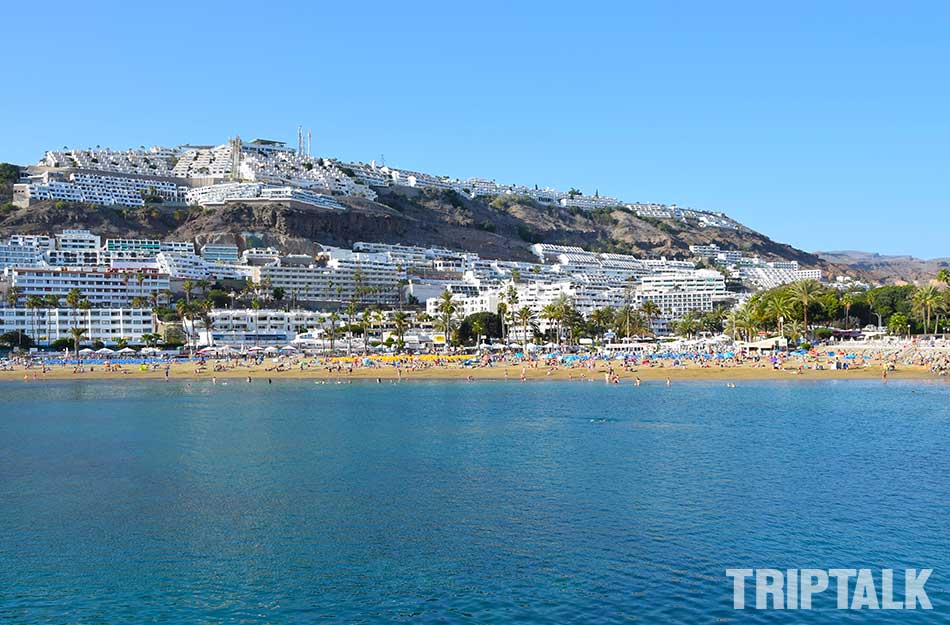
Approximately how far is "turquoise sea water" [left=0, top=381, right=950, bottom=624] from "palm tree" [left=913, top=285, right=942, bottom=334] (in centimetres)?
5217

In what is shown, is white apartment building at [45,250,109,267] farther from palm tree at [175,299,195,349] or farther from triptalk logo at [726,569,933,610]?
triptalk logo at [726,569,933,610]

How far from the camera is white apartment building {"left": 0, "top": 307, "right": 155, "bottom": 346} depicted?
104312 mm

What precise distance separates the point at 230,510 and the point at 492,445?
42.1 ft

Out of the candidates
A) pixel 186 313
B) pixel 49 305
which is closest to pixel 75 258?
pixel 49 305

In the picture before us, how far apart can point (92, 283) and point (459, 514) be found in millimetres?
110055

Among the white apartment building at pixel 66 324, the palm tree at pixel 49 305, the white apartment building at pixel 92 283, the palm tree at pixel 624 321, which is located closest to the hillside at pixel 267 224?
the white apartment building at pixel 92 283

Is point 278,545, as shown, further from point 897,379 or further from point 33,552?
point 897,379

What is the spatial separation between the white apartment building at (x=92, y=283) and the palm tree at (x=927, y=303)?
93.5 metres

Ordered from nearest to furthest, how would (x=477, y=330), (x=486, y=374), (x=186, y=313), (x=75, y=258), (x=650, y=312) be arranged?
(x=486, y=374), (x=186, y=313), (x=477, y=330), (x=650, y=312), (x=75, y=258)

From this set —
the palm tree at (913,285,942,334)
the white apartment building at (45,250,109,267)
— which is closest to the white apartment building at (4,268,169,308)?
the white apartment building at (45,250,109,267)

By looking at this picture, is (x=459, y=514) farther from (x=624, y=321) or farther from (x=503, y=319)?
(x=624, y=321)

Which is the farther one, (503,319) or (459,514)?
(503,319)

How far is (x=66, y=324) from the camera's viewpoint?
105m

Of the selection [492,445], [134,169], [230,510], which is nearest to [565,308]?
[492,445]
